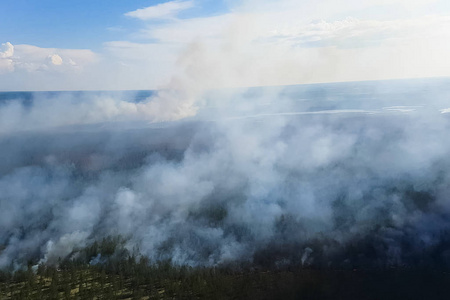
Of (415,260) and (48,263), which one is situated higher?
(48,263)

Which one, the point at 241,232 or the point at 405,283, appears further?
the point at 241,232

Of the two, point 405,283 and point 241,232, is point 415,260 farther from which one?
point 241,232

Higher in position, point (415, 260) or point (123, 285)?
point (123, 285)

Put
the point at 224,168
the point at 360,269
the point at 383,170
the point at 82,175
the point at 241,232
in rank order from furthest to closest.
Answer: the point at 82,175 < the point at 224,168 < the point at 383,170 < the point at 241,232 < the point at 360,269

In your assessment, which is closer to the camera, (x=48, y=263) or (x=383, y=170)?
(x=48, y=263)

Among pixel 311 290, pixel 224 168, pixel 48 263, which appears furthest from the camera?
pixel 224 168

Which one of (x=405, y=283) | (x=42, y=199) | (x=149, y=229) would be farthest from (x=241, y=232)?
(x=42, y=199)

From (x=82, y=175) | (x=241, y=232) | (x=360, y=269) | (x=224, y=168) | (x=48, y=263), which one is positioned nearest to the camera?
(x=360, y=269)

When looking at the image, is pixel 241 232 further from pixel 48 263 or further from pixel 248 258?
pixel 48 263

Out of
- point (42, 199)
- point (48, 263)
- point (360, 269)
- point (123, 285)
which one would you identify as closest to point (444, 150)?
point (360, 269)
